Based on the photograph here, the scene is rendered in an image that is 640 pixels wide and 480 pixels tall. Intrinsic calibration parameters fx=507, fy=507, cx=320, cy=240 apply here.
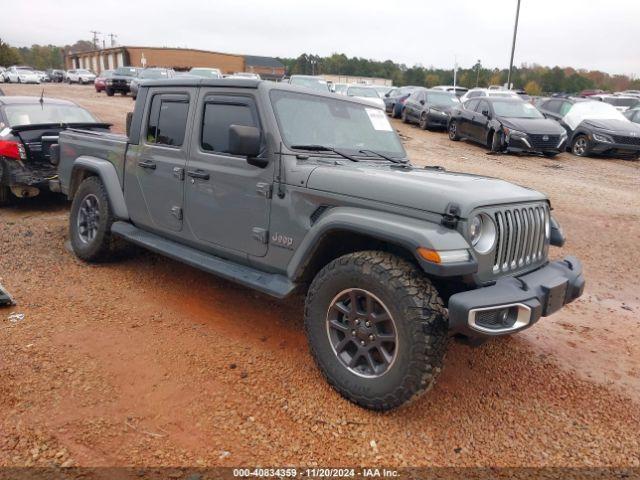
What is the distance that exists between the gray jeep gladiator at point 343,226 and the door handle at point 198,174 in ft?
0.05

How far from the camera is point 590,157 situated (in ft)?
47.1

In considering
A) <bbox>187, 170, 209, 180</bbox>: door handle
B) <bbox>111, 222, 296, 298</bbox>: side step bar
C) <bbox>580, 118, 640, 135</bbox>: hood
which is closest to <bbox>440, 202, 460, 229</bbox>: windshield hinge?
<bbox>111, 222, 296, 298</bbox>: side step bar

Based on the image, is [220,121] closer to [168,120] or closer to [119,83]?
[168,120]

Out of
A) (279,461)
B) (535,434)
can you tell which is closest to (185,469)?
(279,461)

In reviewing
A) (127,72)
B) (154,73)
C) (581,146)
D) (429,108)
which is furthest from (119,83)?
(581,146)

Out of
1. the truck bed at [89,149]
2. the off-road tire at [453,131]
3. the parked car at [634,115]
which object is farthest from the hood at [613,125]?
the truck bed at [89,149]

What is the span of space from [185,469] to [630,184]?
11.6 m

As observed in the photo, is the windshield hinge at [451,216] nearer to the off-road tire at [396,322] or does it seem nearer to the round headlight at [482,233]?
the round headlight at [482,233]

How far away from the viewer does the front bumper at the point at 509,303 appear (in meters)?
2.58

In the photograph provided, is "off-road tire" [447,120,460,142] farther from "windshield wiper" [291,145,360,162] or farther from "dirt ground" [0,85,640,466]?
"windshield wiper" [291,145,360,162]

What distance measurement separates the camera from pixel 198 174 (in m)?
3.95

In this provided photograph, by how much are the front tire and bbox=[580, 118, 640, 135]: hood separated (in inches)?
15.9

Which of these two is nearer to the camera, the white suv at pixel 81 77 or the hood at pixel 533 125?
the hood at pixel 533 125

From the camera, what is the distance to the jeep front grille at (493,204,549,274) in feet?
9.63
